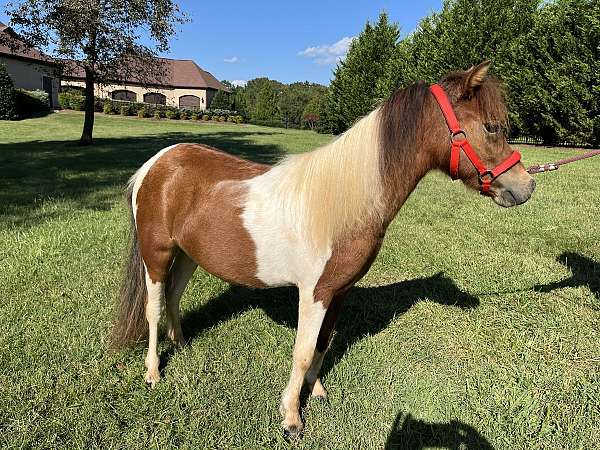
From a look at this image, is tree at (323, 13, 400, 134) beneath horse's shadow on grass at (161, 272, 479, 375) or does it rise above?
above

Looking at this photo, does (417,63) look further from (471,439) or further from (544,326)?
(471,439)

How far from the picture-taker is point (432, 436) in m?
2.60

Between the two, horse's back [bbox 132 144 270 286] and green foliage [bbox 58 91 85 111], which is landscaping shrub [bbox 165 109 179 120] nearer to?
green foliage [bbox 58 91 85 111]

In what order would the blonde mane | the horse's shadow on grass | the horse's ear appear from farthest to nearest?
1. the horse's shadow on grass
2. the blonde mane
3. the horse's ear

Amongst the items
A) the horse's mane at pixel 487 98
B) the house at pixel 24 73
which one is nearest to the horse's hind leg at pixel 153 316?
the horse's mane at pixel 487 98

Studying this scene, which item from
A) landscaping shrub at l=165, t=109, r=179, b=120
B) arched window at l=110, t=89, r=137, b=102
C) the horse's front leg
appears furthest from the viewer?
arched window at l=110, t=89, r=137, b=102

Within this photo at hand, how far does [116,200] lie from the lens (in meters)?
7.91

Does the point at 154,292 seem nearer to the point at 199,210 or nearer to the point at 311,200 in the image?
the point at 199,210

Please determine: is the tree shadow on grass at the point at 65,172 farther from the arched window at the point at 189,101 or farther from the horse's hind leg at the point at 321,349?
the arched window at the point at 189,101

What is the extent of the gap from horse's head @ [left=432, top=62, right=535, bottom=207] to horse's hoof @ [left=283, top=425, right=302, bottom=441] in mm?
1820

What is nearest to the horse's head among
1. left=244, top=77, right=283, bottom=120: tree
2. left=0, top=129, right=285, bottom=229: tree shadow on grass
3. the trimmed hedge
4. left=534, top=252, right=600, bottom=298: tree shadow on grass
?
left=534, top=252, right=600, bottom=298: tree shadow on grass

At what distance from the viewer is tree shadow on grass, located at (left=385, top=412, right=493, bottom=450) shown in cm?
254

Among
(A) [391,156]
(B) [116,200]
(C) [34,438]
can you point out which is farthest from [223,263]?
(B) [116,200]

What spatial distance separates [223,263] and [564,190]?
28.8 ft
